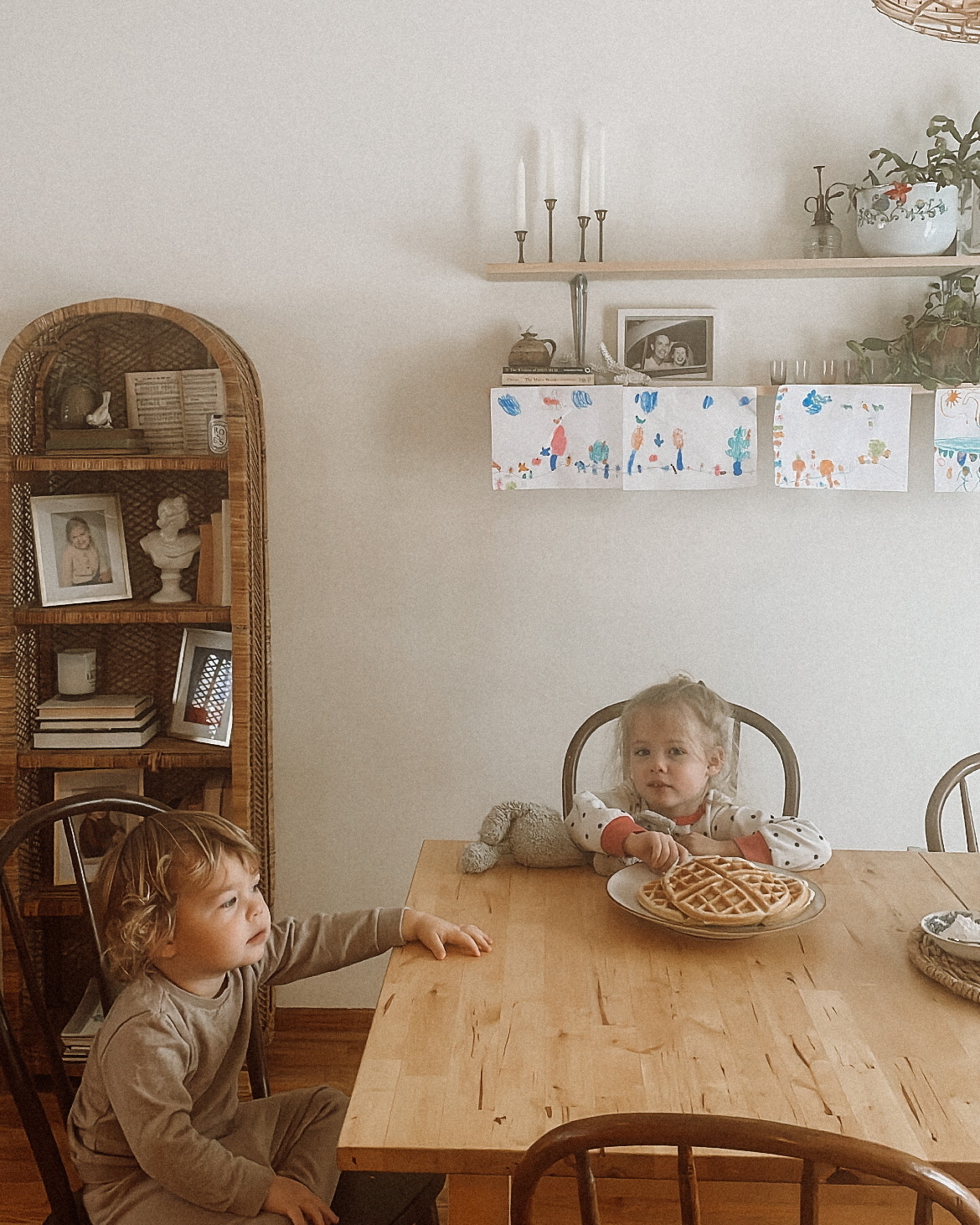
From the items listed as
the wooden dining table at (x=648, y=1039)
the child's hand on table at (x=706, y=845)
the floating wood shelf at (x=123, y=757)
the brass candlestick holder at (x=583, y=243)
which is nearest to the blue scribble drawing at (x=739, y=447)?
the brass candlestick holder at (x=583, y=243)

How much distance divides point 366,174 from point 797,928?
6.16 ft

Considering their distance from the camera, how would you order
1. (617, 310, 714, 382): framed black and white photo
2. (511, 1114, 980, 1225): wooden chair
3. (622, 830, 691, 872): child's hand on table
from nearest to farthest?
(511, 1114, 980, 1225): wooden chair → (622, 830, 691, 872): child's hand on table → (617, 310, 714, 382): framed black and white photo

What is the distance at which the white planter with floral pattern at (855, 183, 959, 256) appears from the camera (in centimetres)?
229

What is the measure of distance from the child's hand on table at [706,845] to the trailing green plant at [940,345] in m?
1.17

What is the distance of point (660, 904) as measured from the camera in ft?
4.97

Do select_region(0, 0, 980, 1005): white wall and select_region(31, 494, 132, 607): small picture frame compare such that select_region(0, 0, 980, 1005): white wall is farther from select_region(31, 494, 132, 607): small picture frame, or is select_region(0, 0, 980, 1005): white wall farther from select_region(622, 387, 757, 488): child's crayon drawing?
select_region(31, 494, 132, 607): small picture frame

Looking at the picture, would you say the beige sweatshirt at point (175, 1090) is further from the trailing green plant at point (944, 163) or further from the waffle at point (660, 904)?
the trailing green plant at point (944, 163)

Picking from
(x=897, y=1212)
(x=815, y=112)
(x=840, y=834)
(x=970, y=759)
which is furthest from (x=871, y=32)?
(x=897, y=1212)

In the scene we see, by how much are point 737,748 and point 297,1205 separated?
1201 millimetres

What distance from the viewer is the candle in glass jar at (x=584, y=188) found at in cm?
242

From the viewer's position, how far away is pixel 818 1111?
110 cm

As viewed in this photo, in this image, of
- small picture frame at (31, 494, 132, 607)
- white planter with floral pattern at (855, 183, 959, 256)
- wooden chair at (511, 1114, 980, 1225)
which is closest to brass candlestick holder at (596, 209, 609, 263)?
white planter with floral pattern at (855, 183, 959, 256)

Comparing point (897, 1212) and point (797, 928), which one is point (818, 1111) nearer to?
point (897, 1212)

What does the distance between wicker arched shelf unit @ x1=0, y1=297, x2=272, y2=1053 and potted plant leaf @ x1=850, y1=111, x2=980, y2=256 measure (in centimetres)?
139
